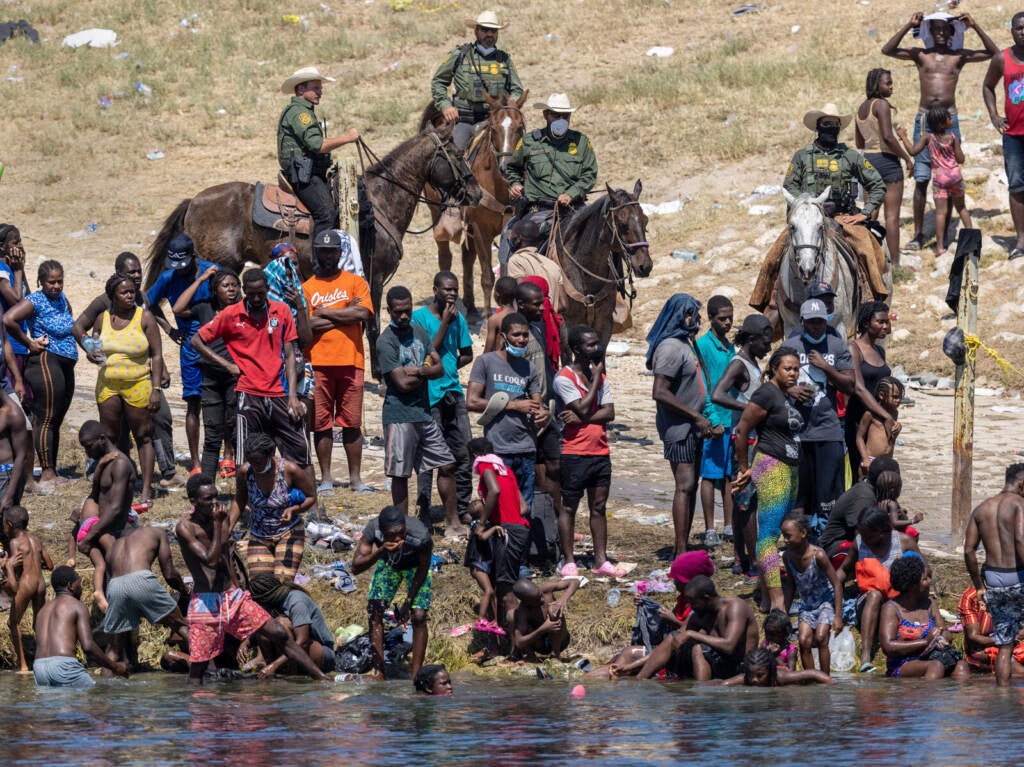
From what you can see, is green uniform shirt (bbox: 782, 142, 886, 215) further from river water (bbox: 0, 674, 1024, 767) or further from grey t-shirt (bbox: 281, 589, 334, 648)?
grey t-shirt (bbox: 281, 589, 334, 648)

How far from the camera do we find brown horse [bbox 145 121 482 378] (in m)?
18.0

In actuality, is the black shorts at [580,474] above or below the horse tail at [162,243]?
below

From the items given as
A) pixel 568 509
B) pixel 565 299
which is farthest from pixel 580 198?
pixel 568 509

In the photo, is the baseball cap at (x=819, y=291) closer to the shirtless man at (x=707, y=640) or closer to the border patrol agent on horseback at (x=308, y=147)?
the shirtless man at (x=707, y=640)

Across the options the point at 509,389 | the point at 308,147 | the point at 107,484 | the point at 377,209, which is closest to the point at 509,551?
the point at 509,389

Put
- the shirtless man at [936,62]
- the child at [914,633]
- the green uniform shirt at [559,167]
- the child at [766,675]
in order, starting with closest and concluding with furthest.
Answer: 1. the child at [766,675]
2. the child at [914,633]
3. the green uniform shirt at [559,167]
4. the shirtless man at [936,62]

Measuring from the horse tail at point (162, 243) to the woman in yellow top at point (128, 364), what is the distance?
280 cm

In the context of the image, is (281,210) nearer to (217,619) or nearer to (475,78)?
(475,78)

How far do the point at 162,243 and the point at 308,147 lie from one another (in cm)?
187

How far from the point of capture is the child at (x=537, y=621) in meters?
12.1

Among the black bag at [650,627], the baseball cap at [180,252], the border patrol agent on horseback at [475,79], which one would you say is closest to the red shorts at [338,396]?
the baseball cap at [180,252]

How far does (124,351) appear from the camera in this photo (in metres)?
14.3

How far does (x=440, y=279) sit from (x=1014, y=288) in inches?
349

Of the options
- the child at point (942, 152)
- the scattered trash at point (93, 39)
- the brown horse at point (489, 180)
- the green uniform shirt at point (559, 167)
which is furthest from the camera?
the scattered trash at point (93, 39)
